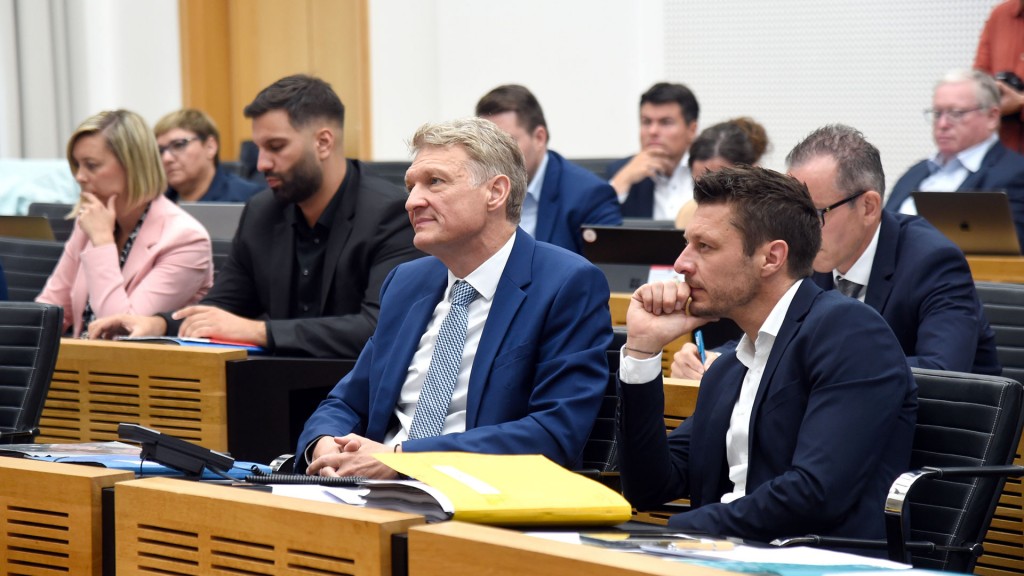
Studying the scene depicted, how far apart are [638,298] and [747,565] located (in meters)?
0.92

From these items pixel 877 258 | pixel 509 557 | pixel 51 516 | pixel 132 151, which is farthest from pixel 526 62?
pixel 509 557

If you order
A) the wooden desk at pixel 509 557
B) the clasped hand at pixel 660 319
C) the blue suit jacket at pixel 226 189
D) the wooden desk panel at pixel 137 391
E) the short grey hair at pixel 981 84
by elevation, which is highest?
the short grey hair at pixel 981 84

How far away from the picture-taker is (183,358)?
10.5ft

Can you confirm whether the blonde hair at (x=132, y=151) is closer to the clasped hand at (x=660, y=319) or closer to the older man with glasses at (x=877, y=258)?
the older man with glasses at (x=877, y=258)

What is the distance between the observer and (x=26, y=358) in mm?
2994

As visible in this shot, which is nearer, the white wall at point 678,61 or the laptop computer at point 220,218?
the laptop computer at point 220,218

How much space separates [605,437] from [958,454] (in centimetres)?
75

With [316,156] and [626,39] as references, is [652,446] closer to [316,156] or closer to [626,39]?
[316,156]

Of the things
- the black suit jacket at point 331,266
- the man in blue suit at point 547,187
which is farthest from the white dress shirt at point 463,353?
the man in blue suit at point 547,187

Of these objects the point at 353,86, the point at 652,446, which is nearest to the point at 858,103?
the point at 353,86

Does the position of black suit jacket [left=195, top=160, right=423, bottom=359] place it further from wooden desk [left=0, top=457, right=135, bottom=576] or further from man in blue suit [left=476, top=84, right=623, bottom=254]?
wooden desk [left=0, top=457, right=135, bottom=576]

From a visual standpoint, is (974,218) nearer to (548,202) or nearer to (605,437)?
(548,202)

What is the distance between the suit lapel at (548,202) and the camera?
4.82m

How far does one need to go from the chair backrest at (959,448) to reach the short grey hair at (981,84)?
3808 mm
